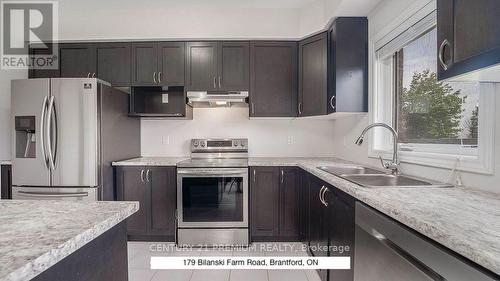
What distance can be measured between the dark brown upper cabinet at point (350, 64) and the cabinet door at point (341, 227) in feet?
3.38

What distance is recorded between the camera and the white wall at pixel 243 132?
304 cm

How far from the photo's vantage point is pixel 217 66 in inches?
107

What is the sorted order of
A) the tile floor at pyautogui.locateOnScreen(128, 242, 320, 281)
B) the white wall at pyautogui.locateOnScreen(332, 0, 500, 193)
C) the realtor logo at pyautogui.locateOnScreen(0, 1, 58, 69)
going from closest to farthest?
1. the white wall at pyautogui.locateOnScreen(332, 0, 500, 193)
2. the tile floor at pyautogui.locateOnScreen(128, 242, 320, 281)
3. the realtor logo at pyautogui.locateOnScreen(0, 1, 58, 69)

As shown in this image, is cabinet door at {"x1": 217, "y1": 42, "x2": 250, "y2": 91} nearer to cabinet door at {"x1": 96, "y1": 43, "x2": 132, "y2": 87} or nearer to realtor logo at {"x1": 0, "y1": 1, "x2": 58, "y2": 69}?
cabinet door at {"x1": 96, "y1": 43, "x2": 132, "y2": 87}

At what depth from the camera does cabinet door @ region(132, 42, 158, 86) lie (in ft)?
8.96

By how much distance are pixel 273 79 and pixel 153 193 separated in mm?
1847

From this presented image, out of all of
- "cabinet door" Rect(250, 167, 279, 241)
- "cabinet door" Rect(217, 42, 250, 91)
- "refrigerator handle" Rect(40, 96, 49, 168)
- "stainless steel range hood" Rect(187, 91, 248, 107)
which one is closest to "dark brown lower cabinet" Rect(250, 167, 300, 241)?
"cabinet door" Rect(250, 167, 279, 241)

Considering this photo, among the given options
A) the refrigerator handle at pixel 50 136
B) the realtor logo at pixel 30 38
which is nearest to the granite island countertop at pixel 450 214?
the refrigerator handle at pixel 50 136

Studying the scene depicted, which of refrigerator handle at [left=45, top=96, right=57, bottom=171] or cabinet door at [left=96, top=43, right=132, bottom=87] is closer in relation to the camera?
refrigerator handle at [left=45, top=96, right=57, bottom=171]

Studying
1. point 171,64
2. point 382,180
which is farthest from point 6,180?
point 382,180

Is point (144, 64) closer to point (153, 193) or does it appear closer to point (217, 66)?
point (217, 66)

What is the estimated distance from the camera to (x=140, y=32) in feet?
8.93

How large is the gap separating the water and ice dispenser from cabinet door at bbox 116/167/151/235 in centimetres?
82

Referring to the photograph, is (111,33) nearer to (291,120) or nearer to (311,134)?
(291,120)
